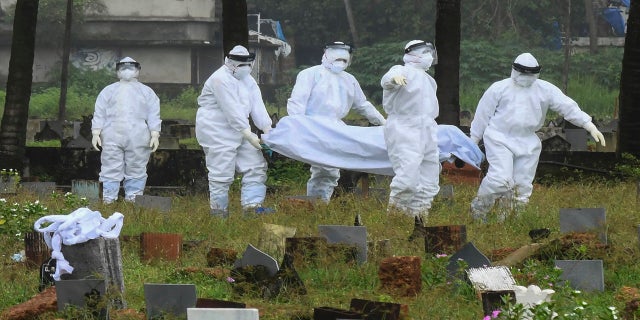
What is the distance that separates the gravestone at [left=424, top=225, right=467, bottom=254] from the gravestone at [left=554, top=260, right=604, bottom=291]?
1.32 metres

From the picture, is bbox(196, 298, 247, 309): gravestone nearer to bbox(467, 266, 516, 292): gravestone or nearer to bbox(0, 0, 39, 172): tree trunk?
A: bbox(467, 266, 516, 292): gravestone

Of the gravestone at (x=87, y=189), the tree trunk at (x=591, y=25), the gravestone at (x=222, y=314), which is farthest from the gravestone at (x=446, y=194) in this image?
the tree trunk at (x=591, y=25)

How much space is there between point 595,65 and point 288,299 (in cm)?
4236

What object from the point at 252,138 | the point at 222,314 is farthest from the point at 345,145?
the point at 222,314

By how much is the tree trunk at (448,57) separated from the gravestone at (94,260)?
10.2 meters

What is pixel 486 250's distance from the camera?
11.1 meters

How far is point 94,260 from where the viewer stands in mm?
9297

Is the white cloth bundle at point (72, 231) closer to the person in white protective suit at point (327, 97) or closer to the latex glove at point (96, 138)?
the person in white protective suit at point (327, 97)

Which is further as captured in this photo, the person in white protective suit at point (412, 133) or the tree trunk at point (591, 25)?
the tree trunk at point (591, 25)

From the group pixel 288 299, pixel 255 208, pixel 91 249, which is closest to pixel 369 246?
pixel 288 299

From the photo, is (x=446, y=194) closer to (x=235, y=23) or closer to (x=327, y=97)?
(x=327, y=97)

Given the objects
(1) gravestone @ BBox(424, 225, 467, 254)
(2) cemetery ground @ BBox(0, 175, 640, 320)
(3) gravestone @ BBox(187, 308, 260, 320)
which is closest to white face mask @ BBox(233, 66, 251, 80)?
(2) cemetery ground @ BBox(0, 175, 640, 320)

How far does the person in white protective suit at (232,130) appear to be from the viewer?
1522cm

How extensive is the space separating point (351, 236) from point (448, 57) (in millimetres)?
8814
